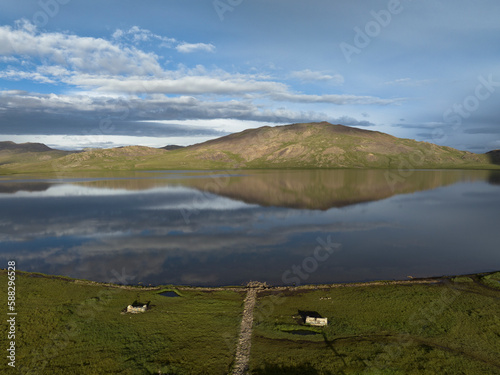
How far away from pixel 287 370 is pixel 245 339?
4.85 meters

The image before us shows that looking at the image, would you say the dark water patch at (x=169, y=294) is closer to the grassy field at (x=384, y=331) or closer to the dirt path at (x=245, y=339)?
the dirt path at (x=245, y=339)

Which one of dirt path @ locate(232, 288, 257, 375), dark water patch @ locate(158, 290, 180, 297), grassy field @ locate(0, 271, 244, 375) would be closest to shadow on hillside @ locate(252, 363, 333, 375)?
dirt path @ locate(232, 288, 257, 375)

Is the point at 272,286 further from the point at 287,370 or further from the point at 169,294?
the point at 287,370

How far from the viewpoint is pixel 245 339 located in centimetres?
2495

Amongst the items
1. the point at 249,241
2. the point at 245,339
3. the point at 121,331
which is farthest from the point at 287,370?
the point at 249,241

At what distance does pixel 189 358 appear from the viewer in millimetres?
22516

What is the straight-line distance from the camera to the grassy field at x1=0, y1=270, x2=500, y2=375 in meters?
21.7

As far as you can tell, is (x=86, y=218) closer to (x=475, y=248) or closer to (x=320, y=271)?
(x=320, y=271)

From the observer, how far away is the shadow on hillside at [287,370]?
2094 cm

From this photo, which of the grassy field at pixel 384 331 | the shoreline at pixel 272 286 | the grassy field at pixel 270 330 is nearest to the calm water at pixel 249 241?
the shoreline at pixel 272 286

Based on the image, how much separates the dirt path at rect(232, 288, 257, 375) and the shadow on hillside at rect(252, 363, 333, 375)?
115 centimetres

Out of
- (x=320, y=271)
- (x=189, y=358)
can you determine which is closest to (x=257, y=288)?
(x=320, y=271)

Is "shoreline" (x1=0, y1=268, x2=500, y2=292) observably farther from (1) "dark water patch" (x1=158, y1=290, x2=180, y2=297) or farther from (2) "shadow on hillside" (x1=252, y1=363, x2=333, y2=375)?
(2) "shadow on hillside" (x1=252, y1=363, x2=333, y2=375)

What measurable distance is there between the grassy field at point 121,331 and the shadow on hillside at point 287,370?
8.69ft
